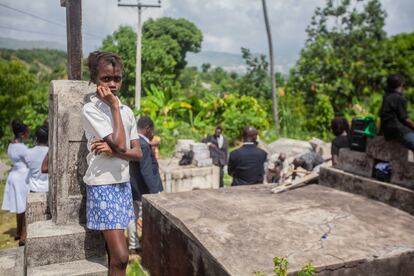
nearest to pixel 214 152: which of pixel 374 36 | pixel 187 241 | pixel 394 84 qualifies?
pixel 394 84

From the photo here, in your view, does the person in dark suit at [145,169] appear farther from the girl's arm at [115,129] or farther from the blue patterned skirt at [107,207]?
the girl's arm at [115,129]

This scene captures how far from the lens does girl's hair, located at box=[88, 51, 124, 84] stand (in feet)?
8.20

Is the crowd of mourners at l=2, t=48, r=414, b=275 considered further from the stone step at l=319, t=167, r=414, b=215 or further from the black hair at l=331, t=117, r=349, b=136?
the stone step at l=319, t=167, r=414, b=215

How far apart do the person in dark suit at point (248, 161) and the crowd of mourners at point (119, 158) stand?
1cm

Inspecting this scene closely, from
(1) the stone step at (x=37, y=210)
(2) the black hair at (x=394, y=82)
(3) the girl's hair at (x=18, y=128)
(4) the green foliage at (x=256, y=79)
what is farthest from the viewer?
(4) the green foliage at (x=256, y=79)

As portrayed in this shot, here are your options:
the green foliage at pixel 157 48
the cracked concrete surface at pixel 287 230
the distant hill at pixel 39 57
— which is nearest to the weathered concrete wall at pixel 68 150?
the cracked concrete surface at pixel 287 230

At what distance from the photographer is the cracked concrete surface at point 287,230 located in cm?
287

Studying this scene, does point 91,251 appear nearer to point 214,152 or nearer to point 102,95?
point 102,95

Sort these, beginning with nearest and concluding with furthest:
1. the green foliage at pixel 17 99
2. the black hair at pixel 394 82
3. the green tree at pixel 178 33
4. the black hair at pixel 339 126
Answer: the black hair at pixel 394 82 < the black hair at pixel 339 126 < the green foliage at pixel 17 99 < the green tree at pixel 178 33

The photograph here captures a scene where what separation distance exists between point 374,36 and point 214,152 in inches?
634

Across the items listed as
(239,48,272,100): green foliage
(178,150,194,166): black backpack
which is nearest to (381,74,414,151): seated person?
(178,150,194,166): black backpack

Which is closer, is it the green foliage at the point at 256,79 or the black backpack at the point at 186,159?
the black backpack at the point at 186,159

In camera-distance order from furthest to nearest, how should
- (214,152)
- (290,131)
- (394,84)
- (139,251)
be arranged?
(290,131)
(214,152)
(139,251)
(394,84)

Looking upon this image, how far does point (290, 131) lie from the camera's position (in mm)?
16844
